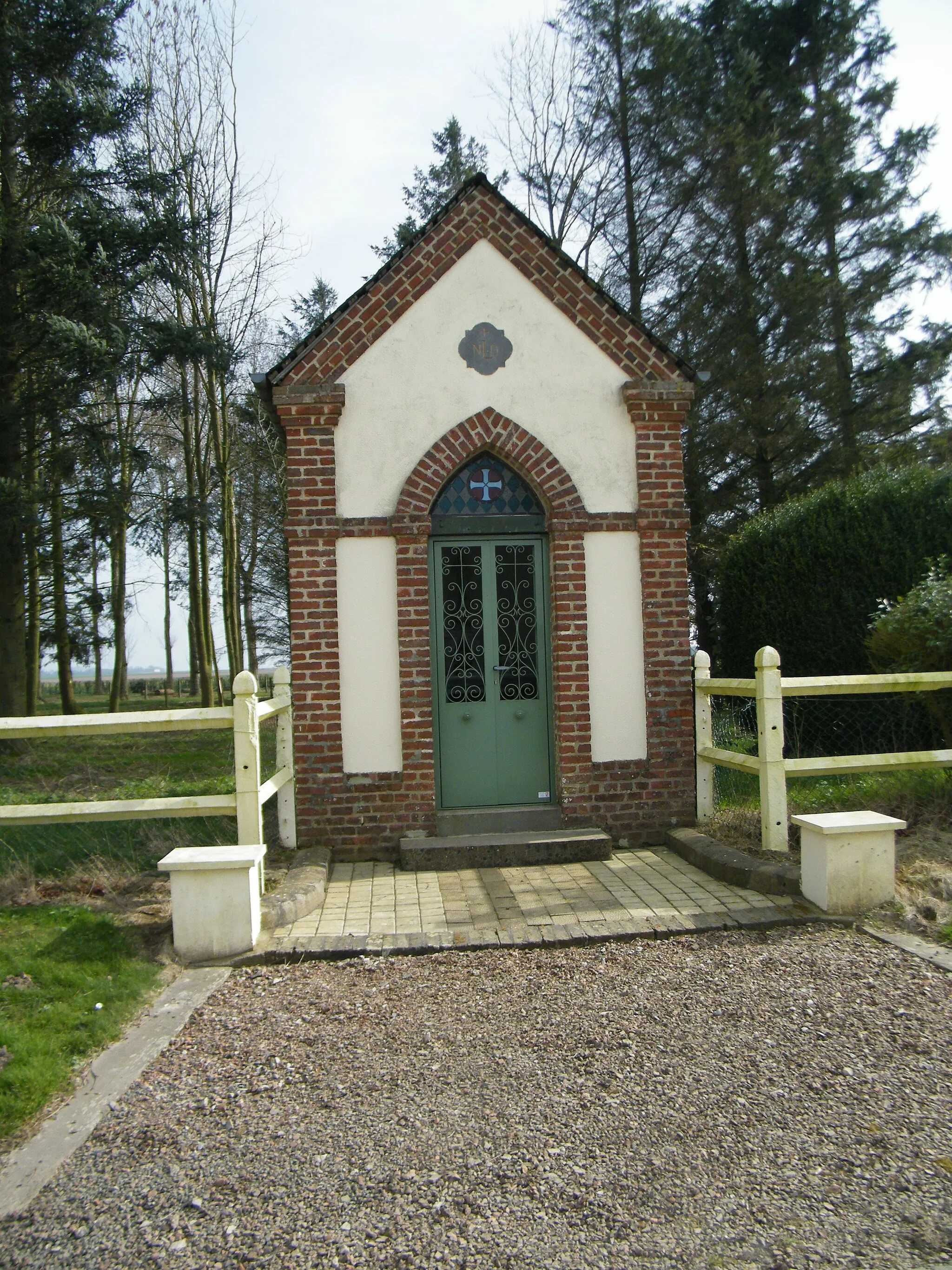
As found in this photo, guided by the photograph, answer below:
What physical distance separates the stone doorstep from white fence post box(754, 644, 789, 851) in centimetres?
308

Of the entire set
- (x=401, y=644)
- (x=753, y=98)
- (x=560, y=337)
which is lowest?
(x=401, y=644)

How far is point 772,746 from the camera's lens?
6207 millimetres

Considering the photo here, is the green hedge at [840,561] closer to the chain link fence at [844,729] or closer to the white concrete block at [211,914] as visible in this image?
the chain link fence at [844,729]

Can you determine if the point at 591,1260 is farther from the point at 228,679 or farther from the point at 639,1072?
the point at 228,679

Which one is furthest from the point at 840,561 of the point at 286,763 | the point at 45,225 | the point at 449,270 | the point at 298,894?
the point at 45,225

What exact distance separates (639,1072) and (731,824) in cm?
397

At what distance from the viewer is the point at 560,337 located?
7.52 metres

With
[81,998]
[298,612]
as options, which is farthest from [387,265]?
[81,998]

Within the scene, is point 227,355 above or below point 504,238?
above

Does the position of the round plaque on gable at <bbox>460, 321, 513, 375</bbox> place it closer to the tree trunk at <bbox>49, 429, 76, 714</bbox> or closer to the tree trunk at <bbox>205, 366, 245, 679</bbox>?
the tree trunk at <bbox>49, 429, 76, 714</bbox>

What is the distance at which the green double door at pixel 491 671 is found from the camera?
7418mm

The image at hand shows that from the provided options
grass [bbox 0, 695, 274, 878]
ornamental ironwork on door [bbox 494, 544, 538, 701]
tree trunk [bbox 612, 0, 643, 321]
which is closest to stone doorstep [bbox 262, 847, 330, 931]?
grass [bbox 0, 695, 274, 878]

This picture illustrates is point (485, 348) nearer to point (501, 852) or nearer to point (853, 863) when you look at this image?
point (501, 852)

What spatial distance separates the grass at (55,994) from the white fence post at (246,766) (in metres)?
0.92
